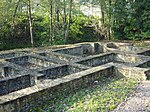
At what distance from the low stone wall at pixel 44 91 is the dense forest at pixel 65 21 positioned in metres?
10.7

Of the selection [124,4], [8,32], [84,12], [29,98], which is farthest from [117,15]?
[29,98]

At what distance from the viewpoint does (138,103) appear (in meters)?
5.61

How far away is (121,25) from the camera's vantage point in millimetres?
20281

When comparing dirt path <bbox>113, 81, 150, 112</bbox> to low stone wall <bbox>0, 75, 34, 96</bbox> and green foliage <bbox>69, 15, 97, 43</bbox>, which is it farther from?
green foliage <bbox>69, 15, 97, 43</bbox>

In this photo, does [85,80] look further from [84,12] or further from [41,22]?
[84,12]

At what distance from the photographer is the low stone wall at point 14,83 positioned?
7.45 m

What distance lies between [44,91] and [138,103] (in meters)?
2.34

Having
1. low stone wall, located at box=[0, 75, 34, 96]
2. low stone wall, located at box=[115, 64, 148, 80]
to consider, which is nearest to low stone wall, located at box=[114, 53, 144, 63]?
low stone wall, located at box=[115, 64, 148, 80]

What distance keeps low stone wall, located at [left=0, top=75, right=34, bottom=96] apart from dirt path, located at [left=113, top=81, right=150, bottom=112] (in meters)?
3.48

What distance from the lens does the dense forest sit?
713 inches

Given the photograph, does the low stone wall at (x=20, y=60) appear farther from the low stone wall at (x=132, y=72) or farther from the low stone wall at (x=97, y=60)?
the low stone wall at (x=132, y=72)

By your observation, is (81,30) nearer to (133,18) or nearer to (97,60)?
(133,18)

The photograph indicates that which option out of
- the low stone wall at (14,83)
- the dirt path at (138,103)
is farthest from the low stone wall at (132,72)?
the low stone wall at (14,83)

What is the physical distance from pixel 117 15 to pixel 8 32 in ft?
28.7
